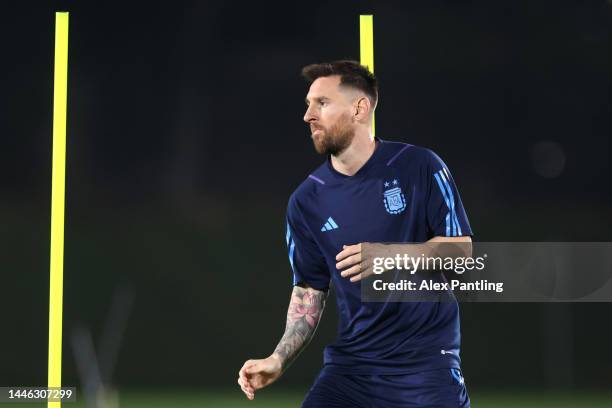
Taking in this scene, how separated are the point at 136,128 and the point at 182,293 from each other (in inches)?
39.0

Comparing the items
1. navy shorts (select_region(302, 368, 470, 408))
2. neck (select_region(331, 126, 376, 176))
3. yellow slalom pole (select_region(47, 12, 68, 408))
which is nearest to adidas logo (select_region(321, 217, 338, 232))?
neck (select_region(331, 126, 376, 176))

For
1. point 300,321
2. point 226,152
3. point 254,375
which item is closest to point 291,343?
point 300,321

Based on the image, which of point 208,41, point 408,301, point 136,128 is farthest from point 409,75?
point 408,301

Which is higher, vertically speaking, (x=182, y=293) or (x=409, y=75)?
(x=409, y=75)

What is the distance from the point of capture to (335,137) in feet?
10.5

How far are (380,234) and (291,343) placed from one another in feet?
1.54

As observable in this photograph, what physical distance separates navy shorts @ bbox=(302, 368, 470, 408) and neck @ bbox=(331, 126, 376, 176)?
2.37 feet

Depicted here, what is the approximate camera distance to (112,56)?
17.5 feet

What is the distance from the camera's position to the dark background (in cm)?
533

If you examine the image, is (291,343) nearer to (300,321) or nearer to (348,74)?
(300,321)

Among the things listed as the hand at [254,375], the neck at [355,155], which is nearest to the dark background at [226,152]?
the neck at [355,155]

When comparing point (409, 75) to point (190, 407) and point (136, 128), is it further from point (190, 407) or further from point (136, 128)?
point (190, 407)

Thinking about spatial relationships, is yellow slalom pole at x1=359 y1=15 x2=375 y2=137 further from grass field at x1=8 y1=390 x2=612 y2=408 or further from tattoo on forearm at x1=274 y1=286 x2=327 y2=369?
grass field at x1=8 y1=390 x2=612 y2=408

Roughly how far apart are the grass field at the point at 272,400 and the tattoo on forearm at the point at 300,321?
6.47 ft
